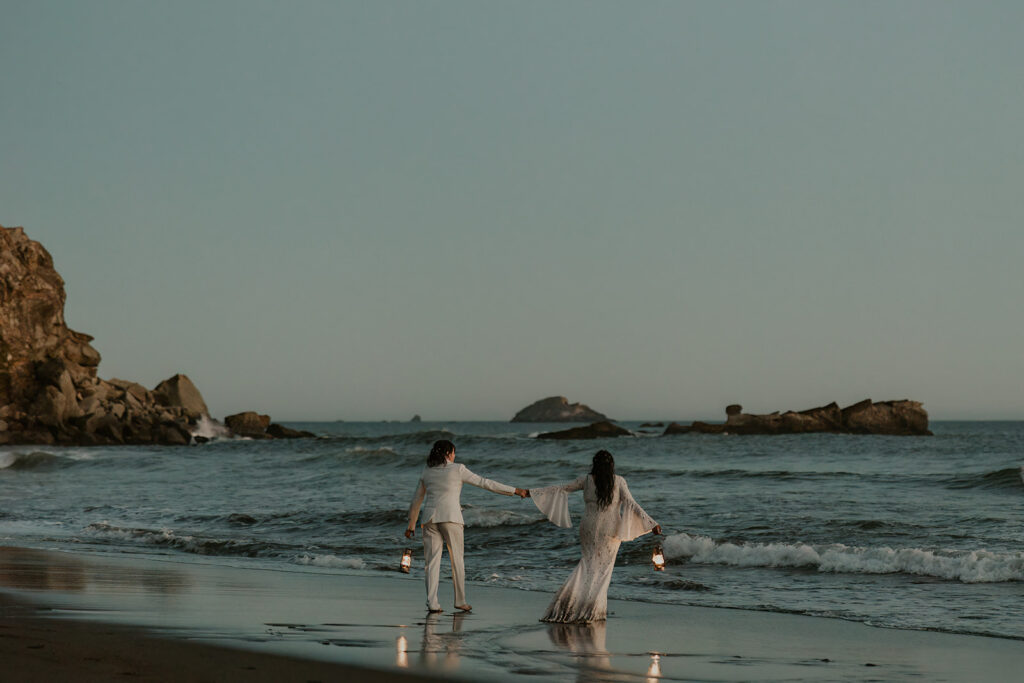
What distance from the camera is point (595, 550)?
9.98 m

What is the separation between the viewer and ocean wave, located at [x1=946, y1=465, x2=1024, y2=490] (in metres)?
26.3

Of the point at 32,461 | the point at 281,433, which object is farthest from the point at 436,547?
the point at 281,433

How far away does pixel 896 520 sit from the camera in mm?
19281

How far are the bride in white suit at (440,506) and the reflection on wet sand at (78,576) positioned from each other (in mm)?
3209

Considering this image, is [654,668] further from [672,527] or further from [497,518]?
[497,518]

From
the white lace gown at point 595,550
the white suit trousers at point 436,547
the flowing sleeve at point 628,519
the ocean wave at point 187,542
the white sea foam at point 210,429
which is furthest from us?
the white sea foam at point 210,429

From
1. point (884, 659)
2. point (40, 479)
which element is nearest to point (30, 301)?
point (40, 479)

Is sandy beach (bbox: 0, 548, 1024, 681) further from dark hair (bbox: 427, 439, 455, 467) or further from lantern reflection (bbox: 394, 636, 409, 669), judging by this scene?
dark hair (bbox: 427, 439, 455, 467)

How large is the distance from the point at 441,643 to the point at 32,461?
130ft

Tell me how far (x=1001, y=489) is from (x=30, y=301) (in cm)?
5550

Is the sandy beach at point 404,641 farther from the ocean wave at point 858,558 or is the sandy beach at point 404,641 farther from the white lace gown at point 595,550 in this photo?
the ocean wave at point 858,558

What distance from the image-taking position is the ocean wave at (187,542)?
57.1 feet

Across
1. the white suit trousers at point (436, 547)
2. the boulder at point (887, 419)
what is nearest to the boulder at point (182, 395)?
the boulder at point (887, 419)

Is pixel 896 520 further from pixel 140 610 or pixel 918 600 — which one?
pixel 140 610
